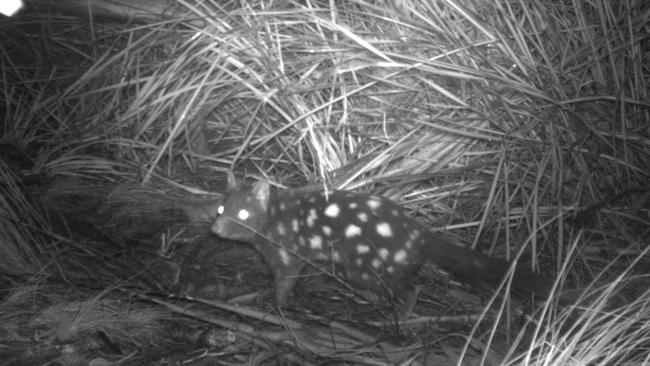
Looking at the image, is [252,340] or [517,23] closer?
[252,340]

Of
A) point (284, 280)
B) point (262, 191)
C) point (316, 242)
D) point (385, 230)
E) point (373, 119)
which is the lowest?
point (284, 280)

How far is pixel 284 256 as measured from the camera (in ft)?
11.1

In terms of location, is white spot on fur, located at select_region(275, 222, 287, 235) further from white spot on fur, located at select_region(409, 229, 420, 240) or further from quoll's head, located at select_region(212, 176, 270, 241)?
white spot on fur, located at select_region(409, 229, 420, 240)

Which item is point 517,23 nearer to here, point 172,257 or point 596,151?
point 596,151

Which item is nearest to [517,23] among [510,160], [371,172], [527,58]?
[527,58]

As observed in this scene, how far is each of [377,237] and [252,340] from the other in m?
0.72

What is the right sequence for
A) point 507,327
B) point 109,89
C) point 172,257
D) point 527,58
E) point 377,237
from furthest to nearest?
point 109,89 < point 527,58 < point 172,257 < point 377,237 < point 507,327

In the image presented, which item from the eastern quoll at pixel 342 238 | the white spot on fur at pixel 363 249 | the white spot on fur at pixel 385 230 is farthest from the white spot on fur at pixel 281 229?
the white spot on fur at pixel 385 230

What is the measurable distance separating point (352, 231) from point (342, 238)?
0.24 ft

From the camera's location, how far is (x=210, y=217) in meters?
3.64

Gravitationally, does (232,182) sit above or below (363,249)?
above

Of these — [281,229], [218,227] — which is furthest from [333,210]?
[218,227]

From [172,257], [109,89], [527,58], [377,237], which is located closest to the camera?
[377,237]

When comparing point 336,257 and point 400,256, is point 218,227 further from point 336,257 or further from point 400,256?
point 400,256
